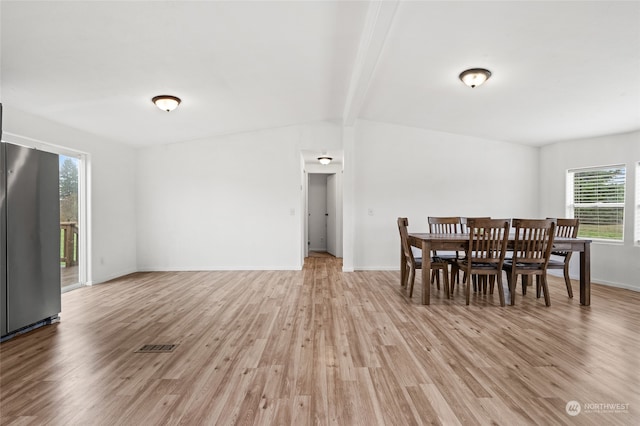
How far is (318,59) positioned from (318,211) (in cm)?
596

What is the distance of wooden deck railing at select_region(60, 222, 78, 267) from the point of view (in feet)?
15.5

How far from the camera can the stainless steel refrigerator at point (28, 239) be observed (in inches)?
113

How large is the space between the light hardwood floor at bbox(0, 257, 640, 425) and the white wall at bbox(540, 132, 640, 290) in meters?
1.02

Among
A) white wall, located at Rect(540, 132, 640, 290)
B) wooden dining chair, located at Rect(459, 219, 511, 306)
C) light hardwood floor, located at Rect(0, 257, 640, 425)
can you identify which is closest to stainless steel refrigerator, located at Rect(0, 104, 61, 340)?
light hardwood floor, located at Rect(0, 257, 640, 425)

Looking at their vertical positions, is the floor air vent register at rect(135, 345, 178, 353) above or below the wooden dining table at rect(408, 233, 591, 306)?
below

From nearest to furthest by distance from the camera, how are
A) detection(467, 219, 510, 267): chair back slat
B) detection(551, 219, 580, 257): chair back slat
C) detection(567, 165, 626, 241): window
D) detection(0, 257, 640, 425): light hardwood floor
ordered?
1. detection(0, 257, 640, 425): light hardwood floor
2. detection(467, 219, 510, 267): chair back slat
3. detection(551, 219, 580, 257): chair back slat
4. detection(567, 165, 626, 241): window

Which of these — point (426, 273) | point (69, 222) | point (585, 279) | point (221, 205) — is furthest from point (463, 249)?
point (69, 222)

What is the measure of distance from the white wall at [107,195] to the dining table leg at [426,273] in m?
4.78

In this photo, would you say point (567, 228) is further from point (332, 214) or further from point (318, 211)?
point (318, 211)

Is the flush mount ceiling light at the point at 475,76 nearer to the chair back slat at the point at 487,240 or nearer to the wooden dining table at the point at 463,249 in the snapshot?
the chair back slat at the point at 487,240

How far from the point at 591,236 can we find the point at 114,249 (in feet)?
25.6

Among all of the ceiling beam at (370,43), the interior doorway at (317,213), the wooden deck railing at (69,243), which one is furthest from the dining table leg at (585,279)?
the wooden deck railing at (69,243)

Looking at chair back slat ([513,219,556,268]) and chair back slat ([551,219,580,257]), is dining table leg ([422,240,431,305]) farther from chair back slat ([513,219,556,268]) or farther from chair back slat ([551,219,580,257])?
chair back slat ([551,219,580,257])

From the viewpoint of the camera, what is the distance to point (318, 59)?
3.68 m
